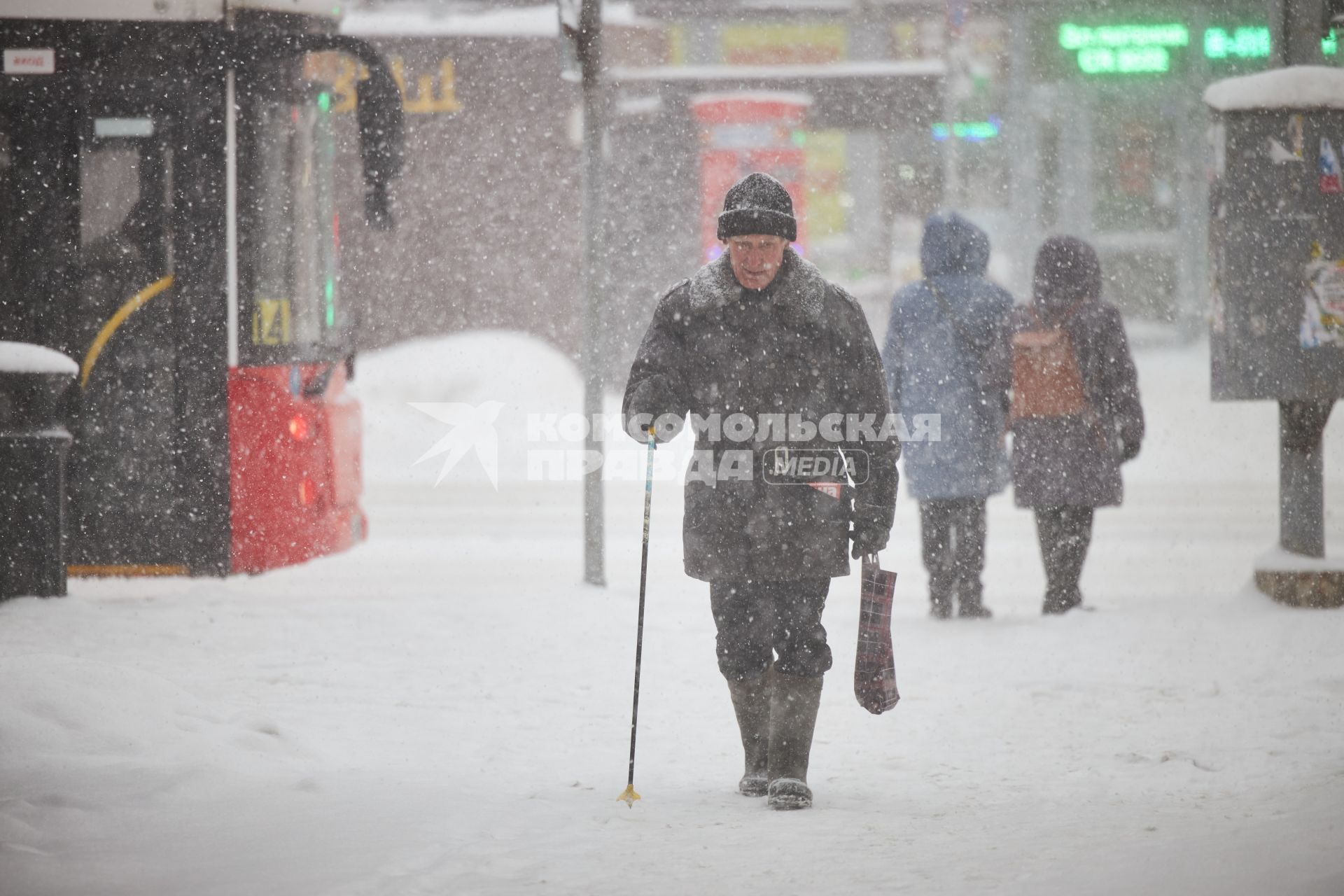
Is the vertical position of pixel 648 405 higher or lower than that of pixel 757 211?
lower

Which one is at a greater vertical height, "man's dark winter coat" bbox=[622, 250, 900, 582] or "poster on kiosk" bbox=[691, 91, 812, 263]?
"poster on kiosk" bbox=[691, 91, 812, 263]

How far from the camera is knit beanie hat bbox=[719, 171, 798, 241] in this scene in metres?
4.25

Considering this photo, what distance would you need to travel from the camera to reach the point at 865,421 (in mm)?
4312

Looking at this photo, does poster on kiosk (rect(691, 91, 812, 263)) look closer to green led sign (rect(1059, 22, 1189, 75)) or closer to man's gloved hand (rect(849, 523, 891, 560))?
green led sign (rect(1059, 22, 1189, 75))

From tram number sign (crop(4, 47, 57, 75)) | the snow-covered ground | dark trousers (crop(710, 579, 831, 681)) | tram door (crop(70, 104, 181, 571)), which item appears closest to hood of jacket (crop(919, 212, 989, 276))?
the snow-covered ground

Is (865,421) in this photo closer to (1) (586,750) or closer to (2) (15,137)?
(1) (586,750)

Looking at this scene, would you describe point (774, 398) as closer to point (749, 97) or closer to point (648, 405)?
point (648, 405)

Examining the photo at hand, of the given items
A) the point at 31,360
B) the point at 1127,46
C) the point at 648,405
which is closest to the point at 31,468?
the point at 31,360

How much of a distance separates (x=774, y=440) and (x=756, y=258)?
521mm

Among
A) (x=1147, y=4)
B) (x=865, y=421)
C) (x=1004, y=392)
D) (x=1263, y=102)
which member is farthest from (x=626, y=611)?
(x=1147, y=4)

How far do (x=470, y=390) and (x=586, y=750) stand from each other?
12.8 m

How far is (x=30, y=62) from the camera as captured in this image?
7.73 meters

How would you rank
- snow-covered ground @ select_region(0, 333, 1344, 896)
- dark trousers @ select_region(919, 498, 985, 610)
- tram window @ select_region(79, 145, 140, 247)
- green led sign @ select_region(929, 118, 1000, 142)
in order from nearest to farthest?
snow-covered ground @ select_region(0, 333, 1344, 896)
dark trousers @ select_region(919, 498, 985, 610)
tram window @ select_region(79, 145, 140, 247)
green led sign @ select_region(929, 118, 1000, 142)

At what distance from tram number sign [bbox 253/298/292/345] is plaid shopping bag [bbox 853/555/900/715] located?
4.74 meters
